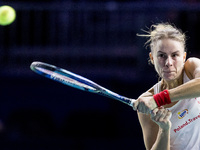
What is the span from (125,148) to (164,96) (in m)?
3.39

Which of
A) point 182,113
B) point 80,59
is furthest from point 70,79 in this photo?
point 80,59

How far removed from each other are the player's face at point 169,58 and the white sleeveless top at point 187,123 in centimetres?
22

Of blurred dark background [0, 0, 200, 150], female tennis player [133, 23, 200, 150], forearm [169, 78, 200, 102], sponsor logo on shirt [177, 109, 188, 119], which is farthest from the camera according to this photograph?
blurred dark background [0, 0, 200, 150]

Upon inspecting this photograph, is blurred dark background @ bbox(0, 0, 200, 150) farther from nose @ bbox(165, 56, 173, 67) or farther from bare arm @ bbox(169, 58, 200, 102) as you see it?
bare arm @ bbox(169, 58, 200, 102)

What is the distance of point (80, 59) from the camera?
8.37m

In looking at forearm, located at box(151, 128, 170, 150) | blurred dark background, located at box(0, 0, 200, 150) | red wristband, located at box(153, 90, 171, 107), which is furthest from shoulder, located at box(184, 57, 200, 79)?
blurred dark background, located at box(0, 0, 200, 150)

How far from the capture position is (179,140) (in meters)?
4.22

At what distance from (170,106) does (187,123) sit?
9.9 inches

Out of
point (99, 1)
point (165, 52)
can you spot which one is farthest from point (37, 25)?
point (165, 52)

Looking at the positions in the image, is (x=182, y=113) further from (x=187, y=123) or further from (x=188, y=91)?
(x=188, y=91)

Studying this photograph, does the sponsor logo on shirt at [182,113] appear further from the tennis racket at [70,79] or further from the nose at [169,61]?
the tennis racket at [70,79]

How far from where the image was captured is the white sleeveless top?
416cm

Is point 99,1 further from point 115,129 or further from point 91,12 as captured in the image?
point 115,129

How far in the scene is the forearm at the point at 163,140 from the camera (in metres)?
4.07
